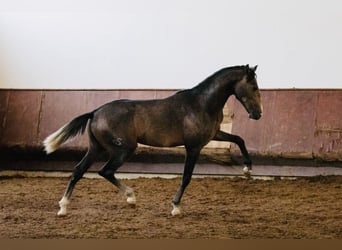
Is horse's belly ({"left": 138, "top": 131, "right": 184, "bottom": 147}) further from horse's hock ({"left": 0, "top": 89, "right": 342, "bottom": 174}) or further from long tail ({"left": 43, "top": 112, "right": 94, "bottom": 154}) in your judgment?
horse's hock ({"left": 0, "top": 89, "right": 342, "bottom": 174})

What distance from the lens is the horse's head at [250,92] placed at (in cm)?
305

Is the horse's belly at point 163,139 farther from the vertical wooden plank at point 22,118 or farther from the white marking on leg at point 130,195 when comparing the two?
Result: the vertical wooden plank at point 22,118

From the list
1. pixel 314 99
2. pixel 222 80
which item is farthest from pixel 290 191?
pixel 222 80

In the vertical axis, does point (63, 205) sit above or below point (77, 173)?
→ below

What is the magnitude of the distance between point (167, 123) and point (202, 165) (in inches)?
52.1

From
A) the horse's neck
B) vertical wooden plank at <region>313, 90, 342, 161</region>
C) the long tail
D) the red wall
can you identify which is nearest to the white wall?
the red wall

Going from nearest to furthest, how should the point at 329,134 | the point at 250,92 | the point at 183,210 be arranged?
the point at 250,92 → the point at 183,210 → the point at 329,134

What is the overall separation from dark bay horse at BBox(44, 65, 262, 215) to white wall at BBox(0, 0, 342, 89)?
1232 mm

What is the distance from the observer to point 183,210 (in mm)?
3354

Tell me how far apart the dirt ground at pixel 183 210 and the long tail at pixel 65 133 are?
1.26 feet

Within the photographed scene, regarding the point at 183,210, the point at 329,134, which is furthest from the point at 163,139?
the point at 329,134

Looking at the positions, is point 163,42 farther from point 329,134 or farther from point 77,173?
point 77,173

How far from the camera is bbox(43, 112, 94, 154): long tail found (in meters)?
3.08

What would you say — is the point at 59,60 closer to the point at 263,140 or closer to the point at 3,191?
the point at 3,191
